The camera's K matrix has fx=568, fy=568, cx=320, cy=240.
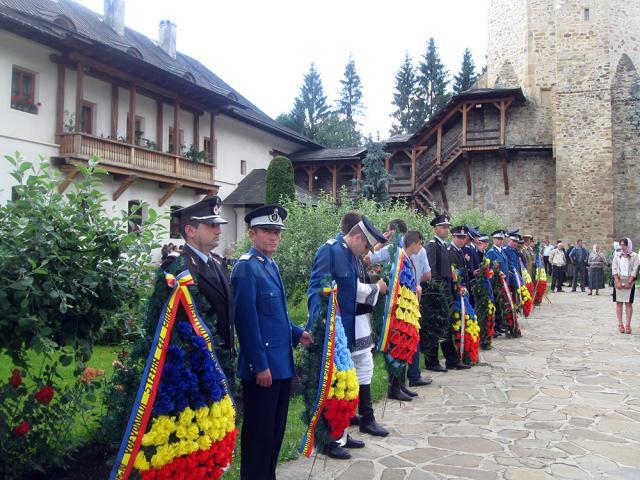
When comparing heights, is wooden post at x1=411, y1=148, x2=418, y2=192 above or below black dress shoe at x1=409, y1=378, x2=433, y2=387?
above

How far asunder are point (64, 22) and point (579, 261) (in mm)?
21449

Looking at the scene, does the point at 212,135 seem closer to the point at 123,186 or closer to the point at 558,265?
the point at 123,186

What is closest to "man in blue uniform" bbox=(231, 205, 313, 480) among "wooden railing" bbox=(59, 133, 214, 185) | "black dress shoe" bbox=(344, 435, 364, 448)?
"black dress shoe" bbox=(344, 435, 364, 448)

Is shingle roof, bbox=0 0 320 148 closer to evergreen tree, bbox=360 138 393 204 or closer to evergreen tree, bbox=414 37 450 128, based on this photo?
evergreen tree, bbox=360 138 393 204

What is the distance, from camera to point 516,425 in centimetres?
602

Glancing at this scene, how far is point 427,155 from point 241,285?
3163cm

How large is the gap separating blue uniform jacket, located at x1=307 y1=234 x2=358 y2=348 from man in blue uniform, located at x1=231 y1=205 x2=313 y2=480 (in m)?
1.05

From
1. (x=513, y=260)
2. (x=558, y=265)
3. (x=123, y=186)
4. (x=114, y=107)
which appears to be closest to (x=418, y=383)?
(x=513, y=260)

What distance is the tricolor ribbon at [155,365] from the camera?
3.23 metres

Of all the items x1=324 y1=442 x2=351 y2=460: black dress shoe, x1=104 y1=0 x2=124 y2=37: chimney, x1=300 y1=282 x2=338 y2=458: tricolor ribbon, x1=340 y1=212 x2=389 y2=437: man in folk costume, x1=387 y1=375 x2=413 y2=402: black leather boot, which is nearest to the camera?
x1=300 y1=282 x2=338 y2=458: tricolor ribbon

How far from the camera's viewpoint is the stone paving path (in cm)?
481

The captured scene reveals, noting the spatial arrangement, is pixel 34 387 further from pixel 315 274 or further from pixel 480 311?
pixel 480 311

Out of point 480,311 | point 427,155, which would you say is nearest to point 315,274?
point 480,311

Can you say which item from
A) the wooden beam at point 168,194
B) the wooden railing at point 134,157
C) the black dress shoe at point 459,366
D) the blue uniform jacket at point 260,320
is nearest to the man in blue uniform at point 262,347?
the blue uniform jacket at point 260,320
